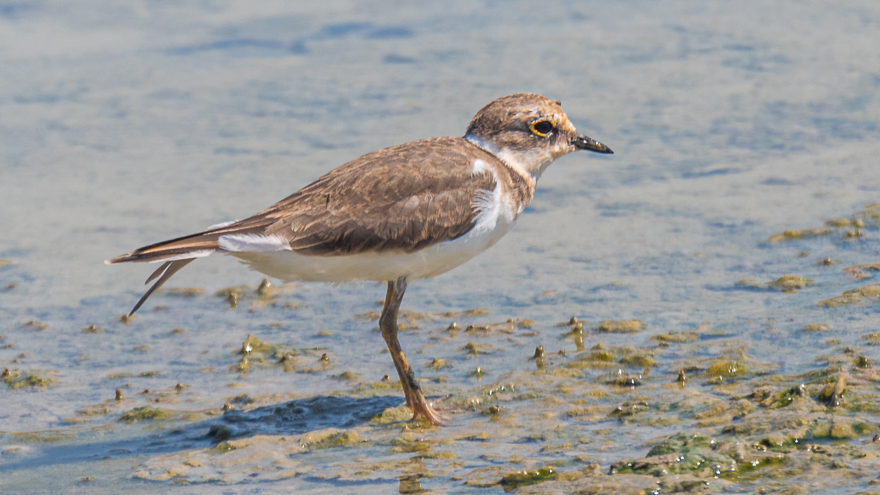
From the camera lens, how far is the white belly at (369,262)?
6.23 meters

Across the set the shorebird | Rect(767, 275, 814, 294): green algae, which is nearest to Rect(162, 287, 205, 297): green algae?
the shorebird

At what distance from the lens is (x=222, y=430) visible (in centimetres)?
624

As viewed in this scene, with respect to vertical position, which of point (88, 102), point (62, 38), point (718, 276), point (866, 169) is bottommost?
point (718, 276)

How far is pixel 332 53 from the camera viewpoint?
14.2m

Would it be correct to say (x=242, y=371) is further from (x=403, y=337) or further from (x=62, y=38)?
(x=62, y=38)

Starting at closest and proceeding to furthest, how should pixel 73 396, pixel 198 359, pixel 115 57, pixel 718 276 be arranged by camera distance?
pixel 73 396 → pixel 198 359 → pixel 718 276 → pixel 115 57

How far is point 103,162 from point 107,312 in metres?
3.40

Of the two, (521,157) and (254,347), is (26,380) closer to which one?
(254,347)

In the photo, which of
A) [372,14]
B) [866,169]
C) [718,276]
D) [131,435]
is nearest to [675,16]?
[372,14]

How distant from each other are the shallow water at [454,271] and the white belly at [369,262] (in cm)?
84

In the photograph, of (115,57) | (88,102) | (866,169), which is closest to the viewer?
(866,169)

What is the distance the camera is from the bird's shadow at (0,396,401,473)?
A: 616cm

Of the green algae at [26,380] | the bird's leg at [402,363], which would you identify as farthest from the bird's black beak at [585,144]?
the green algae at [26,380]

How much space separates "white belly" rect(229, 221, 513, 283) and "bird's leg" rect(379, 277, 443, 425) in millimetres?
142
